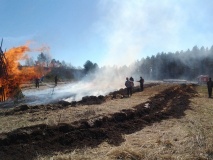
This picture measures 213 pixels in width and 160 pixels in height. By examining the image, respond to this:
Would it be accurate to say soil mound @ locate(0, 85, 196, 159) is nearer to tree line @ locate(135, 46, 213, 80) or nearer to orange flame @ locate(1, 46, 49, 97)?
orange flame @ locate(1, 46, 49, 97)

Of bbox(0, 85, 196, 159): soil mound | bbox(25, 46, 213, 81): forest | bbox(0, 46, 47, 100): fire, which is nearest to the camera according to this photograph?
bbox(0, 85, 196, 159): soil mound

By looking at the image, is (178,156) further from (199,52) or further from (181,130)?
(199,52)

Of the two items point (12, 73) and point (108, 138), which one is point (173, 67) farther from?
point (108, 138)

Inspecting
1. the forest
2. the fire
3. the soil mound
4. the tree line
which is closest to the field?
the soil mound

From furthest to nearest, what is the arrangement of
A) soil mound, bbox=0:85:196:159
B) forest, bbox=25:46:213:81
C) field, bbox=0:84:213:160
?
forest, bbox=25:46:213:81 → soil mound, bbox=0:85:196:159 → field, bbox=0:84:213:160

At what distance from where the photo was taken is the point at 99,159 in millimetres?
9625

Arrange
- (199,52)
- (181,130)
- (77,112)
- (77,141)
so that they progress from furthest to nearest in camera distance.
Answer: (199,52)
(77,112)
(181,130)
(77,141)

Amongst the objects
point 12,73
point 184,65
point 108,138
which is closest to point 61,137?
point 108,138

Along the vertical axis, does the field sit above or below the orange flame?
below

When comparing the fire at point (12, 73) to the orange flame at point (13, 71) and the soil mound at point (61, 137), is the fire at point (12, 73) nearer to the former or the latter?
the orange flame at point (13, 71)

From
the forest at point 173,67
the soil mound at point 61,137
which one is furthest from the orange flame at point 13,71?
the forest at point 173,67

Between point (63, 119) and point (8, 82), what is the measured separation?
13009 millimetres

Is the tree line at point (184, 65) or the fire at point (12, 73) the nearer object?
the fire at point (12, 73)

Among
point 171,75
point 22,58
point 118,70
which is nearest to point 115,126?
point 22,58
